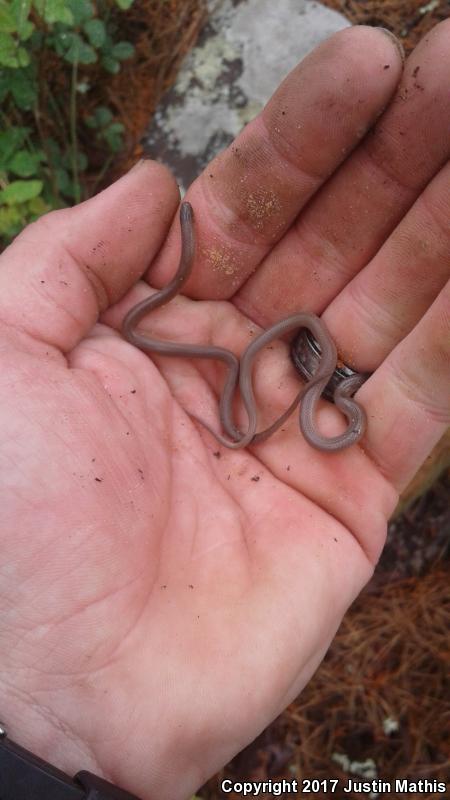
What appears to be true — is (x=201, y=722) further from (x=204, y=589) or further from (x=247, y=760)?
(x=247, y=760)

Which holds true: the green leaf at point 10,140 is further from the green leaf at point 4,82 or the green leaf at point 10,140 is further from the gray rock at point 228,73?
the gray rock at point 228,73

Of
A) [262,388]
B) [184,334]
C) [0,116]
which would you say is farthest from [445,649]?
[0,116]

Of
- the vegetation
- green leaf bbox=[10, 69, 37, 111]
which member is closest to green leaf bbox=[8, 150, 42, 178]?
the vegetation

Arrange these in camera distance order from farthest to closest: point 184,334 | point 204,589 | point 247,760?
point 247,760, point 184,334, point 204,589

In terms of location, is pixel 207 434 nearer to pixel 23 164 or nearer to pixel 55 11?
pixel 23 164

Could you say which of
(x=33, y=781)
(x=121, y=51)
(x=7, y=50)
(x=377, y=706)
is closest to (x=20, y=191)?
(x=7, y=50)

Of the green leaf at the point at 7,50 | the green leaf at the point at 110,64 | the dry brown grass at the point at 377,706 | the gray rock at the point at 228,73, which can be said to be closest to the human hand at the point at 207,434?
the green leaf at the point at 7,50
